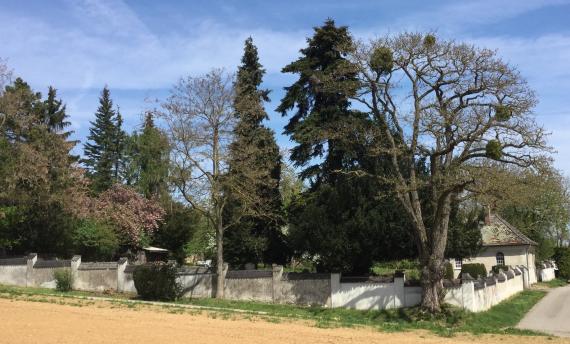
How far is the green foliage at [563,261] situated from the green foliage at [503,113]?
1470 inches

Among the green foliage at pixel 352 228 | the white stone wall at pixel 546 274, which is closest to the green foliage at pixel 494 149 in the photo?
the green foliage at pixel 352 228

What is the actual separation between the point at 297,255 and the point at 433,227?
10.2m

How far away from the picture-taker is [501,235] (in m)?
49.0

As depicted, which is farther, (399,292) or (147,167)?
(147,167)

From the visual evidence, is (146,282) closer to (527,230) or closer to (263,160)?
(263,160)

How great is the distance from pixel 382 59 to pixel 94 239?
28161mm

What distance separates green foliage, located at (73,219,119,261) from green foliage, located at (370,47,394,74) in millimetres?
26833

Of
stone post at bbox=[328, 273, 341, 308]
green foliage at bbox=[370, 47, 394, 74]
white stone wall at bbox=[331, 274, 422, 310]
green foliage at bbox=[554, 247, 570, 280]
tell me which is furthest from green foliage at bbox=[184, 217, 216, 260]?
green foliage at bbox=[554, 247, 570, 280]

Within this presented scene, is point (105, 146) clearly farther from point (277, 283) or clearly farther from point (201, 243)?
point (277, 283)

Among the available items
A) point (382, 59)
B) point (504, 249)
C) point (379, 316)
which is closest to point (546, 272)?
point (504, 249)

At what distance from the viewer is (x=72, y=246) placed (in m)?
40.7

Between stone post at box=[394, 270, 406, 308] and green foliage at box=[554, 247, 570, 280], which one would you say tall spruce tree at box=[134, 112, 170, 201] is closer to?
stone post at box=[394, 270, 406, 308]

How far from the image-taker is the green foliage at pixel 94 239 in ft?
136

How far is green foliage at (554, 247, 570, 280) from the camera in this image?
52.3m
